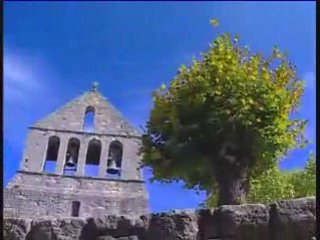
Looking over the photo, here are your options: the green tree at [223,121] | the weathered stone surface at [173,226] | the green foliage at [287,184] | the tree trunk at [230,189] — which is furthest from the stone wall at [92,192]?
the weathered stone surface at [173,226]

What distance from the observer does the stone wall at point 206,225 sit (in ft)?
13.6

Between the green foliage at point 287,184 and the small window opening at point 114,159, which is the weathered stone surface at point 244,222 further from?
the small window opening at point 114,159

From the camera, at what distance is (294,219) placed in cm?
413

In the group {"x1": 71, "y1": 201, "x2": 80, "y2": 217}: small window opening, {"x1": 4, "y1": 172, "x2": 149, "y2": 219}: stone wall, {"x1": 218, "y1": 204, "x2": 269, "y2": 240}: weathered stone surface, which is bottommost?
{"x1": 218, "y1": 204, "x2": 269, "y2": 240}: weathered stone surface

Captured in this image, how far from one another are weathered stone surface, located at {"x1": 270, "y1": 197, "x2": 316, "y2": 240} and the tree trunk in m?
1.81

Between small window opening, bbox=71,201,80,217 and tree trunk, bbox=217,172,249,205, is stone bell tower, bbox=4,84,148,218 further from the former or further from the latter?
tree trunk, bbox=217,172,249,205

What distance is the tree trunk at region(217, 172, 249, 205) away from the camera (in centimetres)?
606

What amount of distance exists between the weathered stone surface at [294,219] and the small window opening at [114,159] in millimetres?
21500

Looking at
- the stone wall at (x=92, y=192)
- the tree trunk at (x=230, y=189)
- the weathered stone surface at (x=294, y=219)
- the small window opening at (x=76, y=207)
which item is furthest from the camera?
the small window opening at (x=76, y=207)

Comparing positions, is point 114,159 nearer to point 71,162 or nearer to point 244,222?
point 71,162

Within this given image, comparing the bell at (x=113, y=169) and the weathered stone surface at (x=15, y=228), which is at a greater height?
the bell at (x=113, y=169)

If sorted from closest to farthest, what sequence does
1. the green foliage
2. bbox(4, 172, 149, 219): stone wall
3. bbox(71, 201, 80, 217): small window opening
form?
the green foliage < bbox(4, 172, 149, 219): stone wall < bbox(71, 201, 80, 217): small window opening

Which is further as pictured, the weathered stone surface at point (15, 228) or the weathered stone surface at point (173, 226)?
the weathered stone surface at point (15, 228)

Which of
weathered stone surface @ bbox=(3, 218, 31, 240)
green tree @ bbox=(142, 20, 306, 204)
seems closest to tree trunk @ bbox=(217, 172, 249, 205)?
green tree @ bbox=(142, 20, 306, 204)
